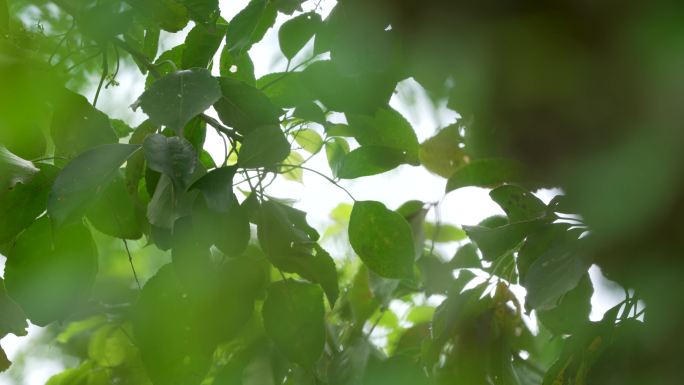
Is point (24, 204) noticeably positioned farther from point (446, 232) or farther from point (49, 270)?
point (446, 232)

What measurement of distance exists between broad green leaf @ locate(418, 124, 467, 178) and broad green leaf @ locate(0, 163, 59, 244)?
1.52ft

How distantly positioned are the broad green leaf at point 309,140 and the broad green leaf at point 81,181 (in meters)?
0.37

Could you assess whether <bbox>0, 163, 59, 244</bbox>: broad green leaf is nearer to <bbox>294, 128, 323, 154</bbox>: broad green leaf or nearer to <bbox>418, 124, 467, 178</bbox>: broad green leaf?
<bbox>294, 128, 323, 154</bbox>: broad green leaf

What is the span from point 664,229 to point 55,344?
1054mm

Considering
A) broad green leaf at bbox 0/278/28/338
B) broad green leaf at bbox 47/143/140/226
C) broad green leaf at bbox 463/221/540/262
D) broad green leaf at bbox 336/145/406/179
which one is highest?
broad green leaf at bbox 336/145/406/179

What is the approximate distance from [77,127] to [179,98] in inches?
5.8

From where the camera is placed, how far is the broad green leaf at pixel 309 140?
932 mm

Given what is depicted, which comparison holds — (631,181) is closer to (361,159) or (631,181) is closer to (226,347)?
(361,159)

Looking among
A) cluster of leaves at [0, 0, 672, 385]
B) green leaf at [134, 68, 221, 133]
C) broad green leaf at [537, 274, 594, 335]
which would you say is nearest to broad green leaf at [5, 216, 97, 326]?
cluster of leaves at [0, 0, 672, 385]

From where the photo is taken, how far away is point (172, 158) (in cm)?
54

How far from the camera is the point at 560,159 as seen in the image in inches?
18.0

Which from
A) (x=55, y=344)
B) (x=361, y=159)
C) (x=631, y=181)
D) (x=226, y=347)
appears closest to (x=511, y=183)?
(x=361, y=159)

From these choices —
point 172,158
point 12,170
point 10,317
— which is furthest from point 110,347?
point 172,158

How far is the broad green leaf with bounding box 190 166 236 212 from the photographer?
549 mm
